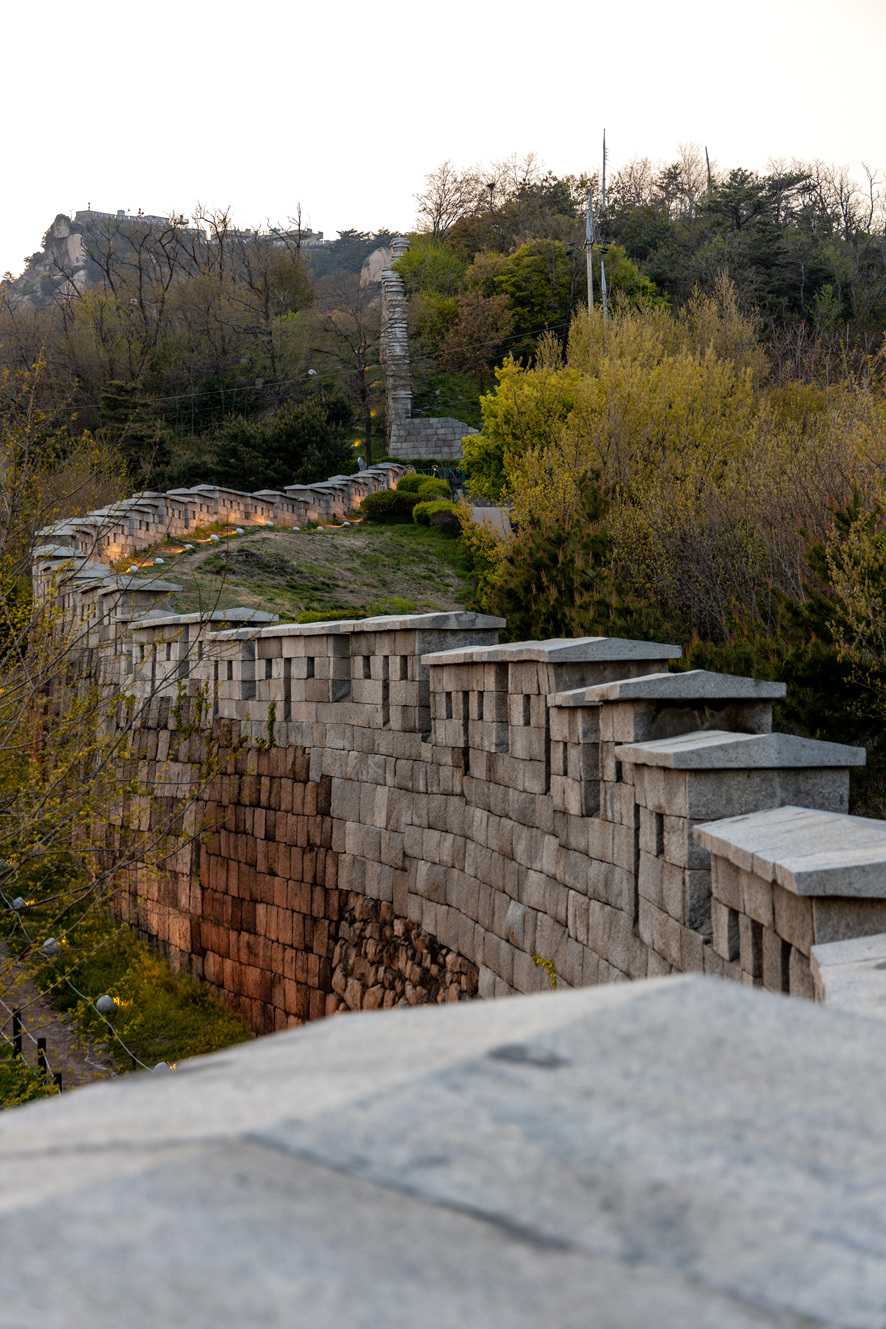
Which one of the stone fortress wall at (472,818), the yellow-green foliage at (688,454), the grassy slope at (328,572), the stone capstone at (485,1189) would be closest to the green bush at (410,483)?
the grassy slope at (328,572)

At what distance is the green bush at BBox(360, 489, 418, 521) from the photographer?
107 ft

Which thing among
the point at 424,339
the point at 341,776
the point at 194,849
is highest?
the point at 424,339

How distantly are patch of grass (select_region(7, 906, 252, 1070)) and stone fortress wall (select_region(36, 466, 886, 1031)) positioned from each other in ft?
0.94

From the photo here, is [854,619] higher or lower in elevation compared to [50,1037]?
higher

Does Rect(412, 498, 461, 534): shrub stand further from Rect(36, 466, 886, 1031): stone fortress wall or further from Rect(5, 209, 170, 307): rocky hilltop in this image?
Rect(5, 209, 170, 307): rocky hilltop

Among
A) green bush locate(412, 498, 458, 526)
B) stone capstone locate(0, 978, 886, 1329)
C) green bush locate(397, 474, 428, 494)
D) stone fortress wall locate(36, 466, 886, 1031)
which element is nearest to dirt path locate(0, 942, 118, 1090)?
stone fortress wall locate(36, 466, 886, 1031)

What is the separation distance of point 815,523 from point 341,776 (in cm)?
584

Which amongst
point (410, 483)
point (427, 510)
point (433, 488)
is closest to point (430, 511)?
point (427, 510)

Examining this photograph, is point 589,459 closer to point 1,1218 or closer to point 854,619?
point 854,619

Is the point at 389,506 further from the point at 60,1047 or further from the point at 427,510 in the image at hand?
the point at 60,1047

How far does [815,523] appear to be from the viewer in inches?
465

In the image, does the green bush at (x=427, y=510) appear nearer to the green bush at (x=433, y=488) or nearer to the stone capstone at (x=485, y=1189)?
the green bush at (x=433, y=488)

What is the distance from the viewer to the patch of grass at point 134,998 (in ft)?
34.3

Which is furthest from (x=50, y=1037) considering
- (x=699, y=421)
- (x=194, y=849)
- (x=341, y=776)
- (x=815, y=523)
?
(x=699, y=421)
